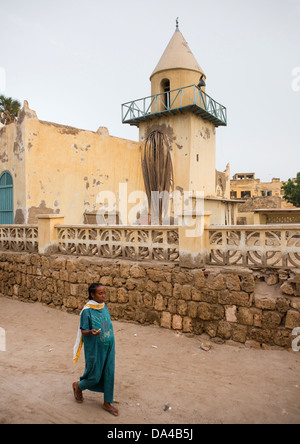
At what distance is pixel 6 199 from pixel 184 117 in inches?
305

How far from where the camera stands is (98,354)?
3.34 meters

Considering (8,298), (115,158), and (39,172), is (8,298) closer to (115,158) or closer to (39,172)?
(39,172)

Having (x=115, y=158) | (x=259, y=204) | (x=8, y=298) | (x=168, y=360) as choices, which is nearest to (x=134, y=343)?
(x=168, y=360)

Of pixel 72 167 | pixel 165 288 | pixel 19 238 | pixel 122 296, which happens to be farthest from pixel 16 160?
pixel 165 288

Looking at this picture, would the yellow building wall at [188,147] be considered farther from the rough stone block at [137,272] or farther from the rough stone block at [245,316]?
the rough stone block at [245,316]

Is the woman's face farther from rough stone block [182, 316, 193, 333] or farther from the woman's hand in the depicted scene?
rough stone block [182, 316, 193, 333]

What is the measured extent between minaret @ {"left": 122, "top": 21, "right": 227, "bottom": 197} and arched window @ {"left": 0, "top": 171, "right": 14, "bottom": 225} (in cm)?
611

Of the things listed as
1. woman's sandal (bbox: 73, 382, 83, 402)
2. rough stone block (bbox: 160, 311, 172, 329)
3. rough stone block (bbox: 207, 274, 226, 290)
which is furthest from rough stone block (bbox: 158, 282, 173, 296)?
woman's sandal (bbox: 73, 382, 83, 402)

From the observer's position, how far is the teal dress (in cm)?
334

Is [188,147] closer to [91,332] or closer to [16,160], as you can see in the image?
[16,160]

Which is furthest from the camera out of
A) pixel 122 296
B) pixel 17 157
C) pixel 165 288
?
pixel 17 157

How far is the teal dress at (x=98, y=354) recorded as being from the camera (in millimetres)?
3341

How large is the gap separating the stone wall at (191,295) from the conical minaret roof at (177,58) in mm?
10885

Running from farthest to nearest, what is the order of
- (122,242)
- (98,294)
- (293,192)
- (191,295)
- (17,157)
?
(293,192) → (17,157) → (122,242) → (191,295) → (98,294)
